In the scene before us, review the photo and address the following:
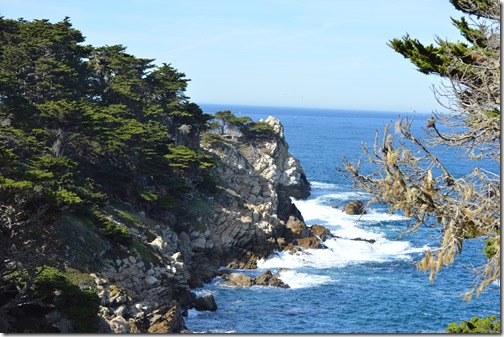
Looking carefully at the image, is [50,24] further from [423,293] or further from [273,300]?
[423,293]

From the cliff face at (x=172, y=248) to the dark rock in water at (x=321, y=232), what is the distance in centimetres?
170

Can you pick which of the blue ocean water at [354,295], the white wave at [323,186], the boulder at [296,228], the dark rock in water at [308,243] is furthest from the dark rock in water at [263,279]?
the white wave at [323,186]

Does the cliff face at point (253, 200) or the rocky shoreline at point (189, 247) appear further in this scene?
the cliff face at point (253, 200)

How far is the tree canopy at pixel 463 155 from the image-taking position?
8.97 m

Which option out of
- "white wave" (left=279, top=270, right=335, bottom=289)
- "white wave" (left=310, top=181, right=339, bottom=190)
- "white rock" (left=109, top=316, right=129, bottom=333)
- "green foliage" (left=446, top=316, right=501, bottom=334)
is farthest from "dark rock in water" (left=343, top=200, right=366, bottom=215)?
"green foliage" (left=446, top=316, right=501, bottom=334)

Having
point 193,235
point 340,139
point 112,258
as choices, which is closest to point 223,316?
point 112,258

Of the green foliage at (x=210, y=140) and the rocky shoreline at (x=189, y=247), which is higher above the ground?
the green foliage at (x=210, y=140)

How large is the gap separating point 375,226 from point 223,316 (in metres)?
29.6

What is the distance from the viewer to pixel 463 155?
10.6m

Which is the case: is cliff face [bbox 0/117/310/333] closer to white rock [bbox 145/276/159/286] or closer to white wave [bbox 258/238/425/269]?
white rock [bbox 145/276/159/286]

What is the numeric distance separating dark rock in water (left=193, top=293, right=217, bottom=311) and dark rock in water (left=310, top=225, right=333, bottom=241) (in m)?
20.6

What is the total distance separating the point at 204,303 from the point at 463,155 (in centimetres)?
2304

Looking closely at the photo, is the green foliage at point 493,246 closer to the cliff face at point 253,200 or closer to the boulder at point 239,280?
the boulder at point 239,280

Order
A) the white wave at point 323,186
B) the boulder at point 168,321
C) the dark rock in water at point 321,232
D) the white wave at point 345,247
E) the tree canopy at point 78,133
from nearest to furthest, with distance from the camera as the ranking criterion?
the tree canopy at point 78,133, the boulder at point 168,321, the white wave at point 345,247, the dark rock in water at point 321,232, the white wave at point 323,186
